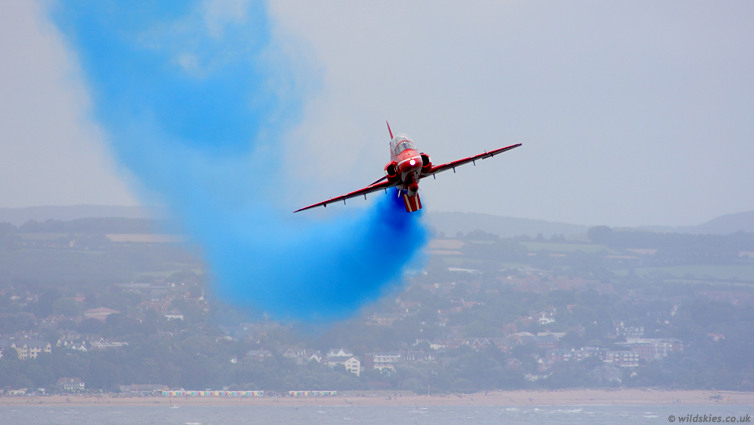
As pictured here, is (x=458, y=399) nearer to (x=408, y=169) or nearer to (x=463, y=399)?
(x=463, y=399)

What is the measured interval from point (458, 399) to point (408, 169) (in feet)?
418

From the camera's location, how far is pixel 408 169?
5581 centimetres

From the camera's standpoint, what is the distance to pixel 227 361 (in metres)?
169

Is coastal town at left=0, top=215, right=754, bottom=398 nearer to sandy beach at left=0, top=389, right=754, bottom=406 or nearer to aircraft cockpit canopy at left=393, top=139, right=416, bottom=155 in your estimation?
sandy beach at left=0, top=389, right=754, bottom=406

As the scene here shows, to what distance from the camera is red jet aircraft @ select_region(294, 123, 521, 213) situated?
5600 cm

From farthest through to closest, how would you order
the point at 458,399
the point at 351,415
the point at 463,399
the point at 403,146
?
the point at 463,399 → the point at 458,399 → the point at 351,415 → the point at 403,146

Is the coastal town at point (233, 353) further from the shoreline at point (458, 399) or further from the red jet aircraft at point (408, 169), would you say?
the red jet aircraft at point (408, 169)

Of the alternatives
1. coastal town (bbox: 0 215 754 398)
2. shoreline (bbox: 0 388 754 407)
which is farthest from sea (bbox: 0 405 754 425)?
coastal town (bbox: 0 215 754 398)

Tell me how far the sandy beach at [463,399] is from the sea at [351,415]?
1117mm

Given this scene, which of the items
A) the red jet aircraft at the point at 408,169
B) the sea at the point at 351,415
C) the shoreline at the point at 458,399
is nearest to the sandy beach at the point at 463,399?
the shoreline at the point at 458,399

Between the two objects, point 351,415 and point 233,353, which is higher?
point 233,353

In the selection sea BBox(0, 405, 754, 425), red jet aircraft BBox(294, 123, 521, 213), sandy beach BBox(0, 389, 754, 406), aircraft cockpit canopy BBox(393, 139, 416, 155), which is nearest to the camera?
red jet aircraft BBox(294, 123, 521, 213)

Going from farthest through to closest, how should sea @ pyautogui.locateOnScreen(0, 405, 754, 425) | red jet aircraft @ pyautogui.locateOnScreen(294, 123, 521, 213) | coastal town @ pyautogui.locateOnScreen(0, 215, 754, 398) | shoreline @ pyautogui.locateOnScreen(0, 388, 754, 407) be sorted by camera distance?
coastal town @ pyautogui.locateOnScreen(0, 215, 754, 398)
shoreline @ pyautogui.locateOnScreen(0, 388, 754, 407)
sea @ pyautogui.locateOnScreen(0, 405, 754, 425)
red jet aircraft @ pyautogui.locateOnScreen(294, 123, 521, 213)

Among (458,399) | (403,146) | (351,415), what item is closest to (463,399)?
(458,399)
